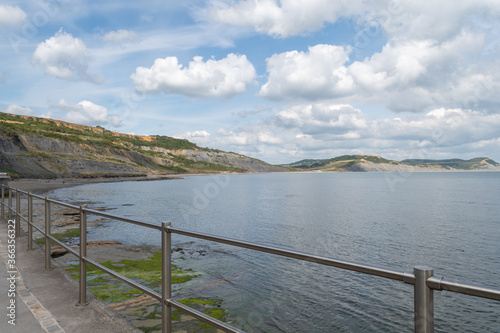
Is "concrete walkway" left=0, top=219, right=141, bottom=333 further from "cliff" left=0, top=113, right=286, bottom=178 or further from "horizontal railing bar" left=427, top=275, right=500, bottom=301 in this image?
"cliff" left=0, top=113, right=286, bottom=178

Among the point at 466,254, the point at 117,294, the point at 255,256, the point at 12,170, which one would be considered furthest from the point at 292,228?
the point at 12,170

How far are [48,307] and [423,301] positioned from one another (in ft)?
18.1

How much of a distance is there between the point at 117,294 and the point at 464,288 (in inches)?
425

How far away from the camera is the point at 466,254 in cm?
1998

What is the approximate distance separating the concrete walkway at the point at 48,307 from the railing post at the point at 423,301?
12.9 feet

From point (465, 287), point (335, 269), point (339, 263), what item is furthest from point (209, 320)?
point (335, 269)

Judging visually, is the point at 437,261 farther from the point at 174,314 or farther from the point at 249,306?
the point at 174,314

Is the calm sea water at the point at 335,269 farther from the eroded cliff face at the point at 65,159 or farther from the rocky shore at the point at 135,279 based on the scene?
the eroded cliff face at the point at 65,159

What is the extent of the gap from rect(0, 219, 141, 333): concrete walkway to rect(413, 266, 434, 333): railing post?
3928mm

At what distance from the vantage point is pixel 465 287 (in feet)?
5.94

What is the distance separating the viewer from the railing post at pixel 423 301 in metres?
1.98

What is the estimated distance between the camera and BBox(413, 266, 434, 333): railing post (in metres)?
1.98

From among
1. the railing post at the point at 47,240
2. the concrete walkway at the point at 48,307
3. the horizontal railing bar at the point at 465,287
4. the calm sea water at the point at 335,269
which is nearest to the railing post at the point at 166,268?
the concrete walkway at the point at 48,307

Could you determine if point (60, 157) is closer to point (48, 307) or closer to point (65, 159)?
point (65, 159)
